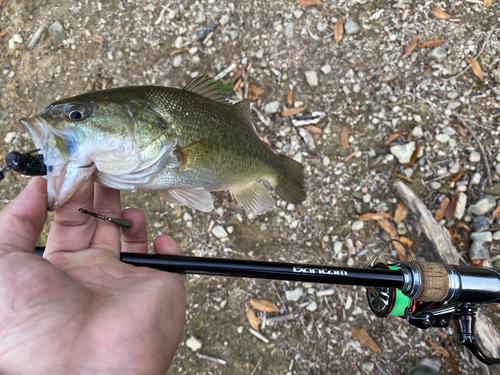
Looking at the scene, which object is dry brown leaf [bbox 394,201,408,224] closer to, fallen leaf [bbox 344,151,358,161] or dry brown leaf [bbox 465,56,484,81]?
fallen leaf [bbox 344,151,358,161]

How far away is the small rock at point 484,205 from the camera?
309 cm

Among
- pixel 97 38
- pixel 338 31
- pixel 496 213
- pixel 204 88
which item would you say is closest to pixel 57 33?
pixel 97 38

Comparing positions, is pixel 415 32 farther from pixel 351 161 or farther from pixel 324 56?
pixel 351 161

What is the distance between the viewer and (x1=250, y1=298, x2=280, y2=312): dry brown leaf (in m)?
3.20

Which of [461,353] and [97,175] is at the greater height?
[97,175]

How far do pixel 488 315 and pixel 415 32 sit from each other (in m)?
2.93

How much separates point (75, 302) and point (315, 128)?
110 inches

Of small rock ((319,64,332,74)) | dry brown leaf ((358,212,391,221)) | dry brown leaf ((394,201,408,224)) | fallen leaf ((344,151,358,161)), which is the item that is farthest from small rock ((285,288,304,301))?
small rock ((319,64,332,74))

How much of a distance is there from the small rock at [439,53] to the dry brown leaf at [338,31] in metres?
0.98

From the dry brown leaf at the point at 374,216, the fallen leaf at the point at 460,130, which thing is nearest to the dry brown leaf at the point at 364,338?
the dry brown leaf at the point at 374,216

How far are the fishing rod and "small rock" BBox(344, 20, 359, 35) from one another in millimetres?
2755

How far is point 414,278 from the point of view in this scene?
1.75 metres

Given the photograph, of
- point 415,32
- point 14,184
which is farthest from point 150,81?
point 415,32

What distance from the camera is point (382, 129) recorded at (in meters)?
3.41
